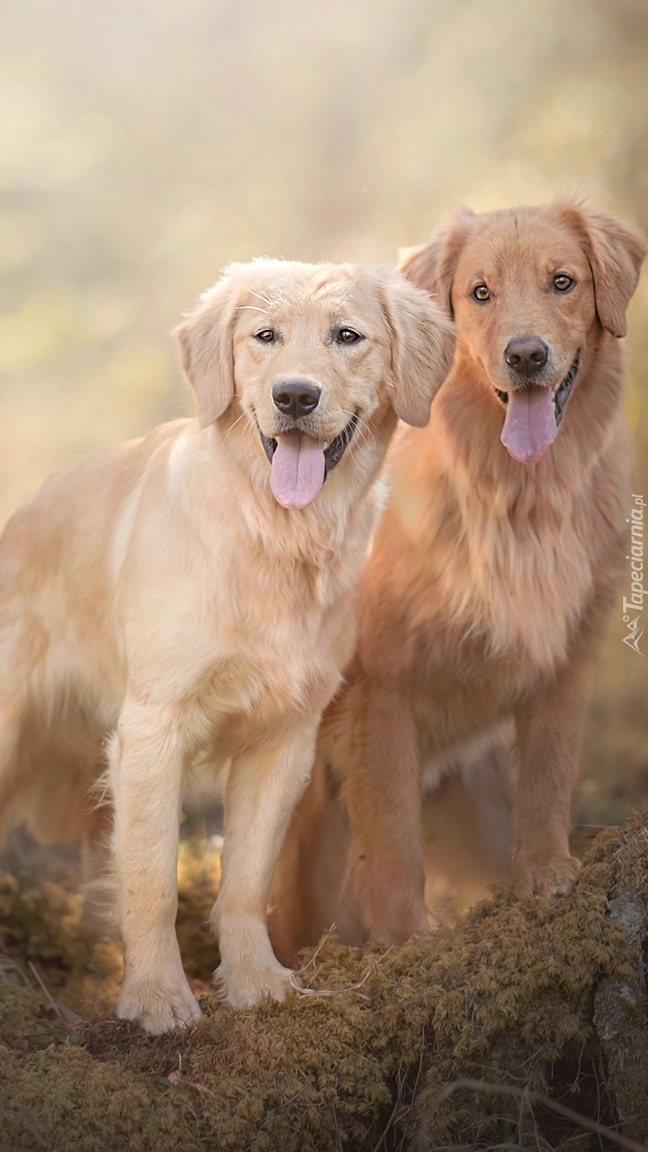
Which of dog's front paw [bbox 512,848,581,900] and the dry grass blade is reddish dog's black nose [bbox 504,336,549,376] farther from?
the dry grass blade

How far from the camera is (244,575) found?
312 centimetres

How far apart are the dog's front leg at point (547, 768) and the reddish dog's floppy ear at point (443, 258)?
4.12ft

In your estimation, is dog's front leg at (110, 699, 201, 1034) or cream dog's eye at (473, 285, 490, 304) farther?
cream dog's eye at (473, 285, 490, 304)

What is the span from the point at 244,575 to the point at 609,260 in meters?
1.42

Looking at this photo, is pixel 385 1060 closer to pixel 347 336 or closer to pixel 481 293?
pixel 347 336

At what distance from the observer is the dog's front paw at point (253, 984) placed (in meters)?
3.23

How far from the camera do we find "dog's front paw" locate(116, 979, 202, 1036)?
120 inches

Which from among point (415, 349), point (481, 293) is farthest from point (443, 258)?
point (415, 349)

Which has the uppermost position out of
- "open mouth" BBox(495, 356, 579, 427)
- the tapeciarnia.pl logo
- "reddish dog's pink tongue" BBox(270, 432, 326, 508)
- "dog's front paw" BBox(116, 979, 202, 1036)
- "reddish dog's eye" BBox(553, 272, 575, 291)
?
"reddish dog's eye" BBox(553, 272, 575, 291)

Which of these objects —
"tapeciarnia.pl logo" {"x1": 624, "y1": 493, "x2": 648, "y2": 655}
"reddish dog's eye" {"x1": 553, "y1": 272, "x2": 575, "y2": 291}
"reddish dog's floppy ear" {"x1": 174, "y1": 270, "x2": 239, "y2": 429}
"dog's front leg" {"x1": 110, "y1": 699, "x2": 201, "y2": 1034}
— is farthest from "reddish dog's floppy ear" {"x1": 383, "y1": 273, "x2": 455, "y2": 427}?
"dog's front leg" {"x1": 110, "y1": 699, "x2": 201, "y2": 1034}

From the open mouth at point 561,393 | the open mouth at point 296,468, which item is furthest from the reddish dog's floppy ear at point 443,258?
the open mouth at point 296,468

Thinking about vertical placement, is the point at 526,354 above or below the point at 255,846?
above

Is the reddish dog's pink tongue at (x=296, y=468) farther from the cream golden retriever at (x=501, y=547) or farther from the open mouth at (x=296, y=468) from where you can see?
the cream golden retriever at (x=501, y=547)

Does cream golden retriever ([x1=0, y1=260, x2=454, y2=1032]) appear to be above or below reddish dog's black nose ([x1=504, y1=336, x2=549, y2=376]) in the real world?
below
